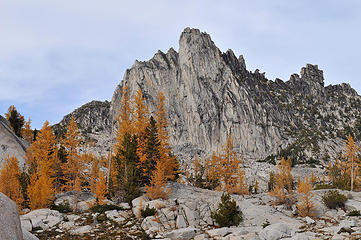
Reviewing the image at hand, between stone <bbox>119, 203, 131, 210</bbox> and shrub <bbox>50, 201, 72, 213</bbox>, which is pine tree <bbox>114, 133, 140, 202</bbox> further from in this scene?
shrub <bbox>50, 201, 72, 213</bbox>

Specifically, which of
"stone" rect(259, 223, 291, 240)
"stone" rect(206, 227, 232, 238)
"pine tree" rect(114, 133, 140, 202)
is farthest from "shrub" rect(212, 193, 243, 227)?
"pine tree" rect(114, 133, 140, 202)

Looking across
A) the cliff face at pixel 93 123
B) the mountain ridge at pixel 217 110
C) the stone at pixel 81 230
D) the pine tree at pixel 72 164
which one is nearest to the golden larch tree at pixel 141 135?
the pine tree at pixel 72 164

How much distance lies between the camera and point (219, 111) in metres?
156

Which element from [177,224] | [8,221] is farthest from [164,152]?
[8,221]

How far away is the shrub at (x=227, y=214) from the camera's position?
2105cm

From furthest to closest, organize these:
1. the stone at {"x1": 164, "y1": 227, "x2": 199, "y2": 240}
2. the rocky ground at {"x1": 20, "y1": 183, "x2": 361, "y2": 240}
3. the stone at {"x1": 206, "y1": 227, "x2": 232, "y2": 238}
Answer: the stone at {"x1": 206, "y1": 227, "x2": 232, "y2": 238} → the stone at {"x1": 164, "y1": 227, "x2": 199, "y2": 240} → the rocky ground at {"x1": 20, "y1": 183, "x2": 361, "y2": 240}

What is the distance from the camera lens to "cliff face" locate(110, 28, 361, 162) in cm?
14875

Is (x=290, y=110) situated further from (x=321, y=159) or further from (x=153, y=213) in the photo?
(x=153, y=213)

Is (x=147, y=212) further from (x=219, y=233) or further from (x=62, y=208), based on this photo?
(x=62, y=208)

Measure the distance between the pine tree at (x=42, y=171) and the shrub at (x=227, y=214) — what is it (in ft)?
51.2

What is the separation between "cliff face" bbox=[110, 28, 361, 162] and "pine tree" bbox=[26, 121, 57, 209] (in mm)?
103457

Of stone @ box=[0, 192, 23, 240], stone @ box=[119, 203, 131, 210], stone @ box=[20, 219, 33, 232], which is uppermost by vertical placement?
stone @ box=[0, 192, 23, 240]

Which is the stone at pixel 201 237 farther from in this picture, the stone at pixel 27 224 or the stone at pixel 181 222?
the stone at pixel 27 224

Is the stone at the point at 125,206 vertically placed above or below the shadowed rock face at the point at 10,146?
below
